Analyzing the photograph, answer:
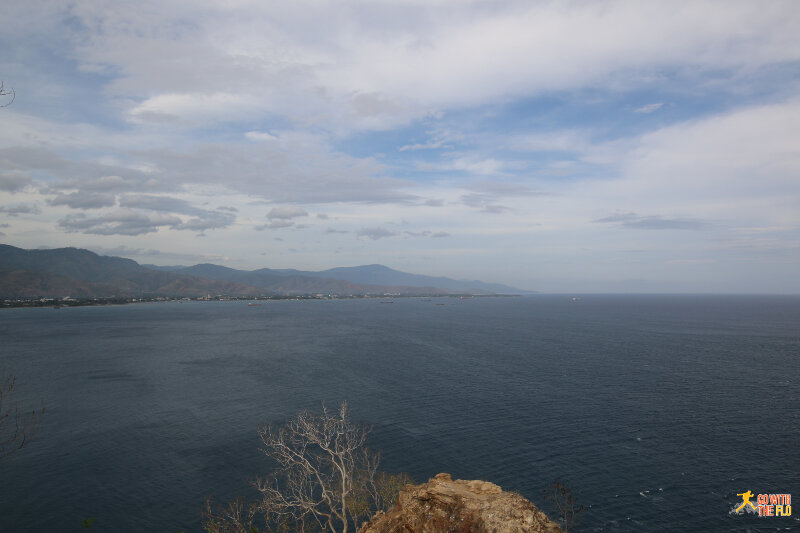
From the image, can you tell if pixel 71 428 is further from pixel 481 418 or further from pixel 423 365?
pixel 423 365

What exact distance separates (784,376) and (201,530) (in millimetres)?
93917

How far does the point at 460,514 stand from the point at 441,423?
44142mm

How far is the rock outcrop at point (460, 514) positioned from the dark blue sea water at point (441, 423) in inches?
1064

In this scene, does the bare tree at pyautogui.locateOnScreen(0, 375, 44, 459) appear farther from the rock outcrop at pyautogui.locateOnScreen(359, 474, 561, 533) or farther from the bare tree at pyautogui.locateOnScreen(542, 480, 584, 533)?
the bare tree at pyautogui.locateOnScreen(542, 480, 584, 533)

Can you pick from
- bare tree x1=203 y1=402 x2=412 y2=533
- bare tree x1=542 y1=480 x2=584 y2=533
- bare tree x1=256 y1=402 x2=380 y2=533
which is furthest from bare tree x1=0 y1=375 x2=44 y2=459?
bare tree x1=542 y1=480 x2=584 y2=533

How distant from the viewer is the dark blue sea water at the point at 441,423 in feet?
119

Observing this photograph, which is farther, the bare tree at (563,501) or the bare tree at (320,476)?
the bare tree at (563,501)

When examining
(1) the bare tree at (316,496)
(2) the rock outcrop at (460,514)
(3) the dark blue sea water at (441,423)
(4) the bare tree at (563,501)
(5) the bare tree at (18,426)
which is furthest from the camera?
(5) the bare tree at (18,426)

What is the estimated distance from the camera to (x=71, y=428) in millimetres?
52906

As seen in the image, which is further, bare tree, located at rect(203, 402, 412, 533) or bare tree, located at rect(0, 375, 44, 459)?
bare tree, located at rect(0, 375, 44, 459)

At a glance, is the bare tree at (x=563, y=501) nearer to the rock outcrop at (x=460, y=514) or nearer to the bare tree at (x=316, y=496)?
the bare tree at (x=316, y=496)

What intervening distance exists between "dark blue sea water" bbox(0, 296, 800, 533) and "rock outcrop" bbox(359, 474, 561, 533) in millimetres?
27027

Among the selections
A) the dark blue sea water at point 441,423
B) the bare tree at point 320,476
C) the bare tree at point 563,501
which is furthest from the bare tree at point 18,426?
the bare tree at point 563,501

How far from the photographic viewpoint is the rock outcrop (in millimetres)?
11258
